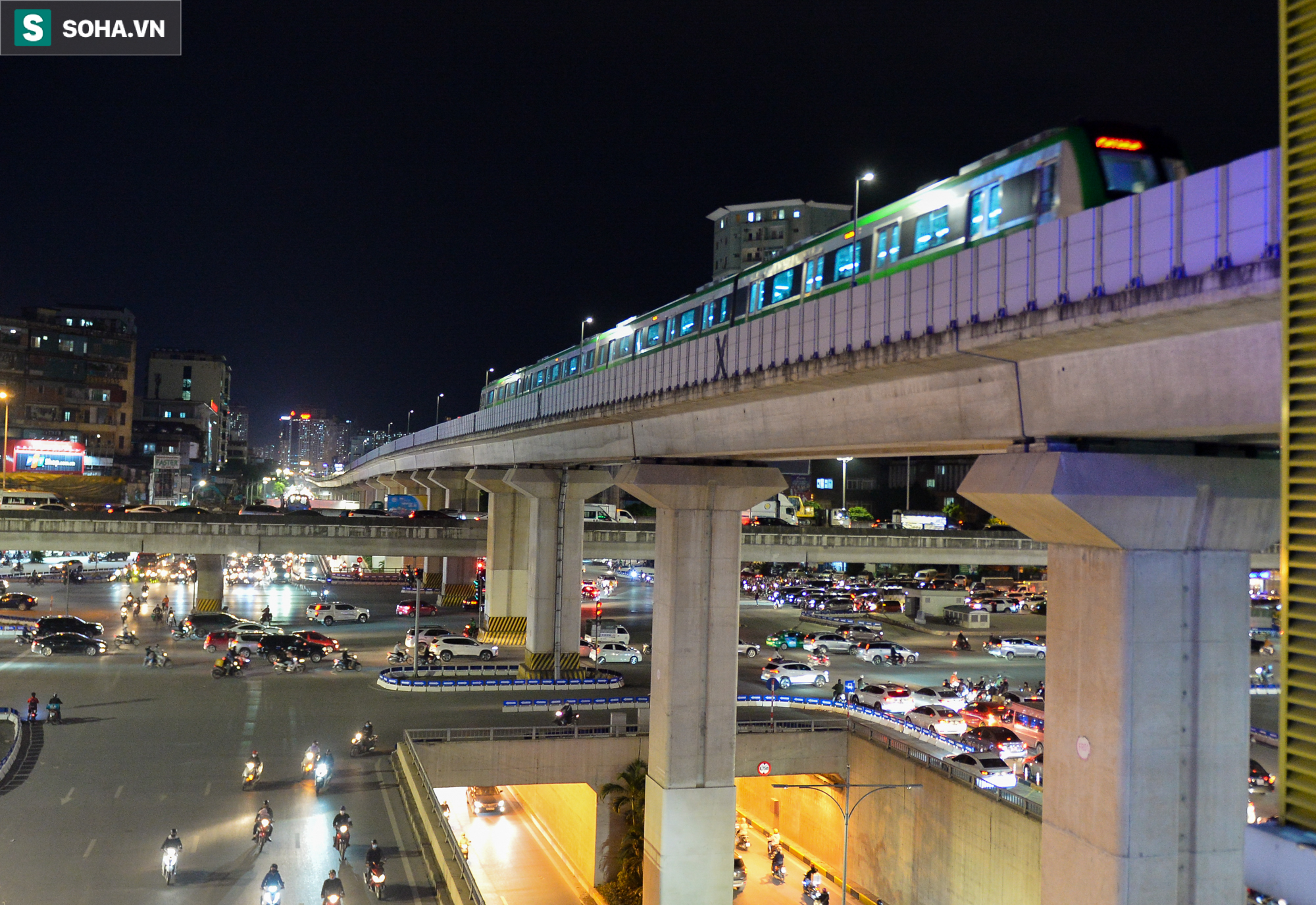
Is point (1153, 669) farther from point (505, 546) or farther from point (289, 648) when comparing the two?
point (505, 546)

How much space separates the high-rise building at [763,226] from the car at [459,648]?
85762mm

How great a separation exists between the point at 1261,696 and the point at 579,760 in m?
35.7

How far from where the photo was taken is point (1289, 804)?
7.39 m

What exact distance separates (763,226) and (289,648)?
99.0m

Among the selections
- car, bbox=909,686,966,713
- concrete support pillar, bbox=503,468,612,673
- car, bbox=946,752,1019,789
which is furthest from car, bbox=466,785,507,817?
car, bbox=946,752,1019,789

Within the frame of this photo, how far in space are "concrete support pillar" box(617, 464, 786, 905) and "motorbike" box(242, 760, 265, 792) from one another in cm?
1055

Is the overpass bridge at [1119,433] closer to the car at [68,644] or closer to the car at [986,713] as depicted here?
the car at [986,713]

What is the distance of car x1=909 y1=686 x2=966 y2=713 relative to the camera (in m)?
40.2

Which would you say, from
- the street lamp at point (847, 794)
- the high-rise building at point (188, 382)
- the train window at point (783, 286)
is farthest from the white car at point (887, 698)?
the high-rise building at point (188, 382)

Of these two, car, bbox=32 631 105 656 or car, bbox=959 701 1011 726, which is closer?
car, bbox=959 701 1011 726

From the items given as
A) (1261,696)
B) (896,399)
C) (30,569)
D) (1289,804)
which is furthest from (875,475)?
(1289,804)

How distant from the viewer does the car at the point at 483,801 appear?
37.2 metres

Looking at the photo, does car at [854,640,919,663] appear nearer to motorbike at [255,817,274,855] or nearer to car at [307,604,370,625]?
car at [307,604,370,625]

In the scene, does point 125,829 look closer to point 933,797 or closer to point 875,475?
point 933,797
